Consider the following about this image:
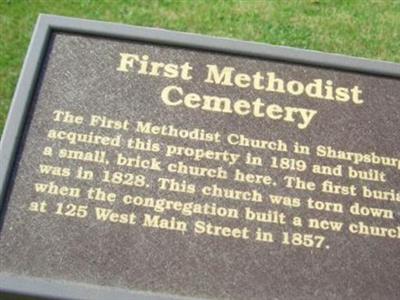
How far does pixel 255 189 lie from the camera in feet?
10.2

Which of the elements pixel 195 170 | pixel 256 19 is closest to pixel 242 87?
pixel 195 170

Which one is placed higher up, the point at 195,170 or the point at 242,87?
the point at 242,87

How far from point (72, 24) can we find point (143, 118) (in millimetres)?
638

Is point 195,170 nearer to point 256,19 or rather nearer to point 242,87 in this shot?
point 242,87

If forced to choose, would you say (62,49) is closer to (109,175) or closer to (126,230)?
(109,175)

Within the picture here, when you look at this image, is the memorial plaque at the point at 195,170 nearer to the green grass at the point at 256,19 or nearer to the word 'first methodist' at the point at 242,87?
the word 'first methodist' at the point at 242,87

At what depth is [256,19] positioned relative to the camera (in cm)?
492

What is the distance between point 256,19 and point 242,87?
64.1 inches

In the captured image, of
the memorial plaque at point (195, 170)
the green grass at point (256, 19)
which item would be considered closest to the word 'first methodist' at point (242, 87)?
the memorial plaque at point (195, 170)

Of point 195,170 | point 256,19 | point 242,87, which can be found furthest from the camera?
point 256,19

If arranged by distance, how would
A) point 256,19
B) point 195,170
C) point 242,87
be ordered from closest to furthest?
1. point 195,170
2. point 242,87
3. point 256,19

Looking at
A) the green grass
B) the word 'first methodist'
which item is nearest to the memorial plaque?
the word 'first methodist'

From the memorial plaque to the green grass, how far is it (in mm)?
1318

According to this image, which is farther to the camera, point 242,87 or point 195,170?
point 242,87
